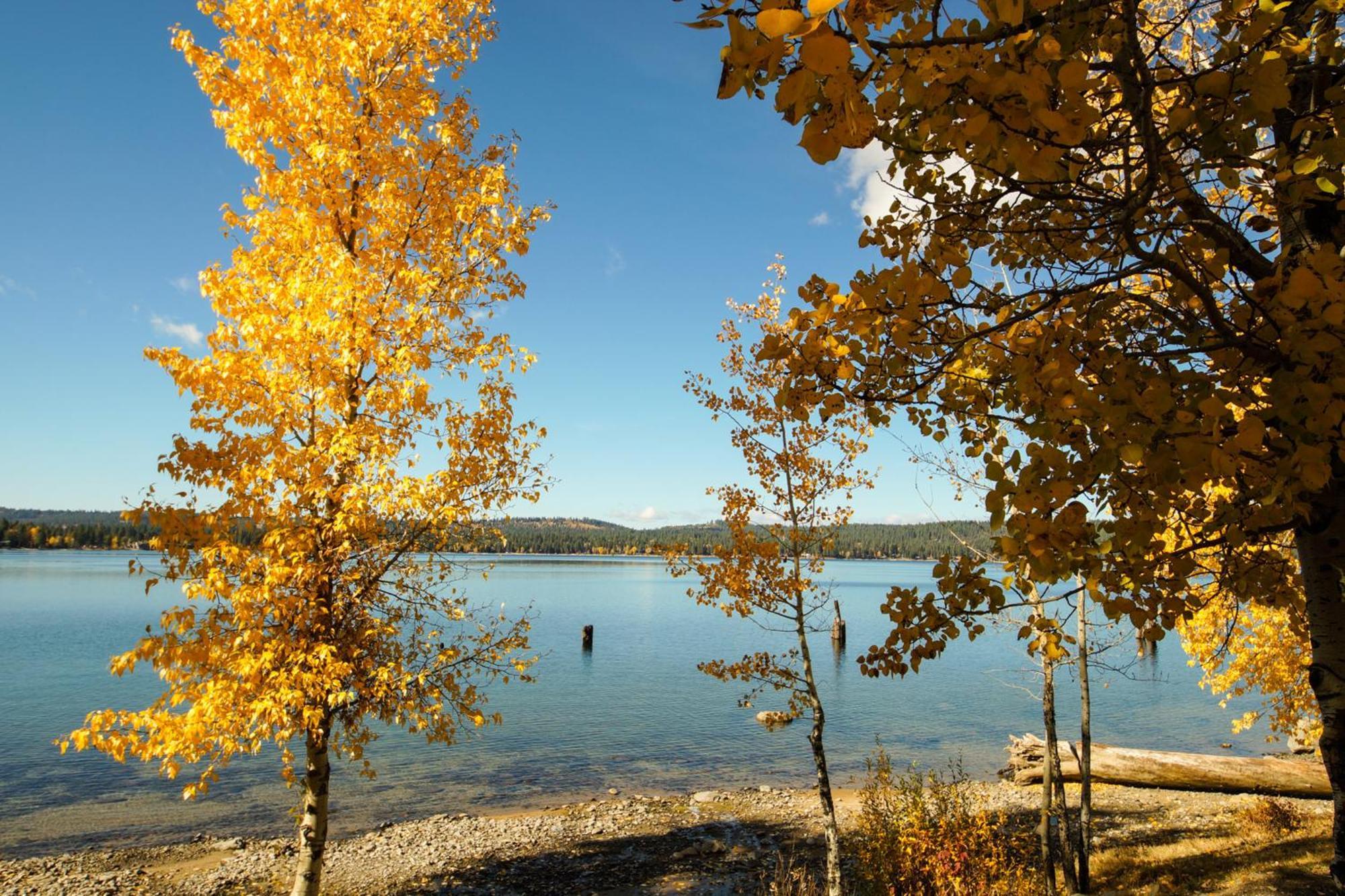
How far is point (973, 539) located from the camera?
37.4 feet

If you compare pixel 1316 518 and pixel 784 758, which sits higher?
pixel 1316 518

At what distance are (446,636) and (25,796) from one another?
23.2 metres

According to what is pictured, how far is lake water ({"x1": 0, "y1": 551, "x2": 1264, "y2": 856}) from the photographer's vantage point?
55.6ft

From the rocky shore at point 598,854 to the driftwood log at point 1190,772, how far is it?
0.44 m

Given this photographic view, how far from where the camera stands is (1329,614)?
2436mm

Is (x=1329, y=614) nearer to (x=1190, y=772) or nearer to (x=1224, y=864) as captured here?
(x=1224, y=864)

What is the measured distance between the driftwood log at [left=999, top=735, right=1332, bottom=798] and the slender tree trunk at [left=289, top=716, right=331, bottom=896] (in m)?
15.0

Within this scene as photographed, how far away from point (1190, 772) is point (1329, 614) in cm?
1960

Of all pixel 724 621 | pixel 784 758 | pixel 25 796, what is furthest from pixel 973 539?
pixel 724 621

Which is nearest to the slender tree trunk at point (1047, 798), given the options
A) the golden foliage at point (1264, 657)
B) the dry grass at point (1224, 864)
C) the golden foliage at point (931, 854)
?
the golden foliage at point (931, 854)

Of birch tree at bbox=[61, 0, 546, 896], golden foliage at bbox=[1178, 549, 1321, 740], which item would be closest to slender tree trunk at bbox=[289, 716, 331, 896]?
birch tree at bbox=[61, 0, 546, 896]

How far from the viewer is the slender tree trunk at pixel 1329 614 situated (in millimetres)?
2328

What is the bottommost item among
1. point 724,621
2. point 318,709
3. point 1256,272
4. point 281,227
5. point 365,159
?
point 724,621

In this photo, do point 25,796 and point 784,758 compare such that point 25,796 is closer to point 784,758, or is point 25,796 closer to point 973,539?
point 784,758
